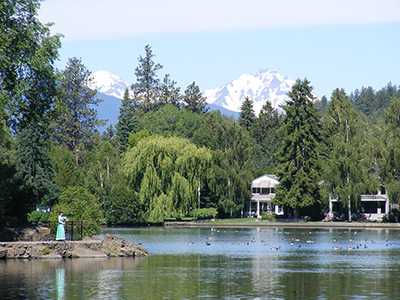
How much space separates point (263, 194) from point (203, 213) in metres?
19.1

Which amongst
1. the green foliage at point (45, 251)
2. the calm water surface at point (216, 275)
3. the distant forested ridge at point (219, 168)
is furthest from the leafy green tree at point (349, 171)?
the green foliage at point (45, 251)

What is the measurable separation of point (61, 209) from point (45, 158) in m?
36.3

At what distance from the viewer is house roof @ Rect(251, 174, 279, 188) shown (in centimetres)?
10400

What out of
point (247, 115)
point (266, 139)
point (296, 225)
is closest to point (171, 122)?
point (266, 139)

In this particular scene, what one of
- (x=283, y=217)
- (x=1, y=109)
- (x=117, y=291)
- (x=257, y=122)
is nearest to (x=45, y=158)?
(x=283, y=217)

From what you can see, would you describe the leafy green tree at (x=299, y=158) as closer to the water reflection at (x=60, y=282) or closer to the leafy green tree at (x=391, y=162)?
the leafy green tree at (x=391, y=162)

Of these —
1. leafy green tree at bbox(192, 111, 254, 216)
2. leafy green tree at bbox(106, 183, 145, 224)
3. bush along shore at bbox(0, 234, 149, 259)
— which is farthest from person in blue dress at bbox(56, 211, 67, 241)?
leafy green tree at bbox(192, 111, 254, 216)

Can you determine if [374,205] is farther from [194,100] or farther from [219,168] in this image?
[194,100]

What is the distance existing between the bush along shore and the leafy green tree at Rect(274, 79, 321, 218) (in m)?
49.9

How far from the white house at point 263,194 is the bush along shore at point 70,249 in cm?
6355

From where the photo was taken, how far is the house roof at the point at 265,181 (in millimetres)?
104000

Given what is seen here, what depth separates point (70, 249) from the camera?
36812mm

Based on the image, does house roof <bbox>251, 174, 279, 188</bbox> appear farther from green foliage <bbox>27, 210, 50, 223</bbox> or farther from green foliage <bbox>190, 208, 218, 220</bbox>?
green foliage <bbox>27, 210, 50, 223</bbox>

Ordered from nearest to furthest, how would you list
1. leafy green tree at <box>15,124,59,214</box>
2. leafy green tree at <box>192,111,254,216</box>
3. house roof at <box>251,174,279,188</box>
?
1. leafy green tree at <box>15,124,59,214</box>
2. leafy green tree at <box>192,111,254,216</box>
3. house roof at <box>251,174,279,188</box>
